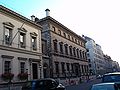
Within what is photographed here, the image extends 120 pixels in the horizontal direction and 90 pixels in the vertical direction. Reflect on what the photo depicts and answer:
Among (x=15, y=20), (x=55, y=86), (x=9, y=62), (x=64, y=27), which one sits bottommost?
(x=55, y=86)

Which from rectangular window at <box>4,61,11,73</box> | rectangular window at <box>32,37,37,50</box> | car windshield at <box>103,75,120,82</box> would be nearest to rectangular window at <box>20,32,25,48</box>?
rectangular window at <box>32,37,37,50</box>

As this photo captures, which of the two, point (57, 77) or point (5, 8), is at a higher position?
point (5, 8)

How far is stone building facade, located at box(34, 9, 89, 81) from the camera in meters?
38.2

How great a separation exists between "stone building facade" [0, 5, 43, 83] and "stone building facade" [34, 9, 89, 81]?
214 inches

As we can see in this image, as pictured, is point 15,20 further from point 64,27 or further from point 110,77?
point 64,27

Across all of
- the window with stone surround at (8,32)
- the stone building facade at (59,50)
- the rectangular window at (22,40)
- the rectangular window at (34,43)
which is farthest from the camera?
the stone building facade at (59,50)

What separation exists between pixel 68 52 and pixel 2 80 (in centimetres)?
2741

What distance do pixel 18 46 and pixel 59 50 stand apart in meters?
17.1

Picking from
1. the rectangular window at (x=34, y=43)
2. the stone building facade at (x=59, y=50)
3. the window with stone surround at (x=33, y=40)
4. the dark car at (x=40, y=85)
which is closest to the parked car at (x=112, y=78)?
the dark car at (x=40, y=85)

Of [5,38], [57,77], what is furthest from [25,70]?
[57,77]

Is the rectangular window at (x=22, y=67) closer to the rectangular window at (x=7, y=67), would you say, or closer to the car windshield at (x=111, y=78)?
the rectangular window at (x=7, y=67)

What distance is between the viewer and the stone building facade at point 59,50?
3816 centimetres

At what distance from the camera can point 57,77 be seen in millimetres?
39250

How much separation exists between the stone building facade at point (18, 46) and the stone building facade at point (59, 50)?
17.9 feet
